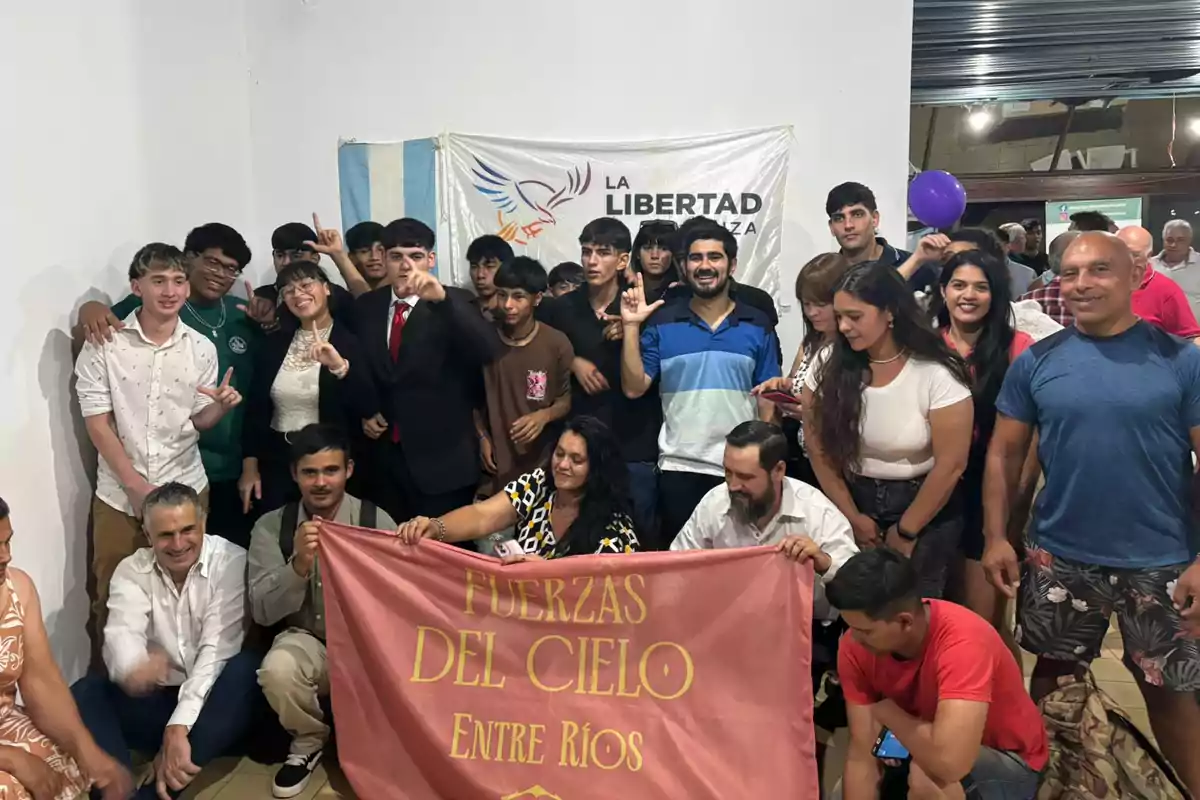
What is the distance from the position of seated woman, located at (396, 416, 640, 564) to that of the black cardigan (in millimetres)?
580

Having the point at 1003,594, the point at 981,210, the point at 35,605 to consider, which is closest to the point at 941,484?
the point at 1003,594

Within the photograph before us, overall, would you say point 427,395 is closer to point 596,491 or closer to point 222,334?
point 596,491

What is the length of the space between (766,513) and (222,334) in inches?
84.1

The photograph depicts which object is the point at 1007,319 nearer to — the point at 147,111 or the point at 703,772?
the point at 703,772

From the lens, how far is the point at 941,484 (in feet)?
7.86

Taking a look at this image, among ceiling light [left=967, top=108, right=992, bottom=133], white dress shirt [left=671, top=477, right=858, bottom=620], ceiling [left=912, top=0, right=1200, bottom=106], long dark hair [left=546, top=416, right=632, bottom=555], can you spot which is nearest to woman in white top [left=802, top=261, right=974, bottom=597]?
white dress shirt [left=671, top=477, right=858, bottom=620]

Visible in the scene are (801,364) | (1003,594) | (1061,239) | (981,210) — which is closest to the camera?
(1003,594)

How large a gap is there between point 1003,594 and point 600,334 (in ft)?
5.06

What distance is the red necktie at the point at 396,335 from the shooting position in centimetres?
300

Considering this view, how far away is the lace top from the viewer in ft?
9.77

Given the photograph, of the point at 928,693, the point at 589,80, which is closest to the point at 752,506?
the point at 928,693

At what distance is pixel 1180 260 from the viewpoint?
18.6 ft

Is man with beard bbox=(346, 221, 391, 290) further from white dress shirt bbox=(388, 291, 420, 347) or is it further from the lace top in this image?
the lace top

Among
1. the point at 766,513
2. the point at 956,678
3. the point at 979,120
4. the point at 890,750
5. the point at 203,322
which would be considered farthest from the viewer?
the point at 979,120
